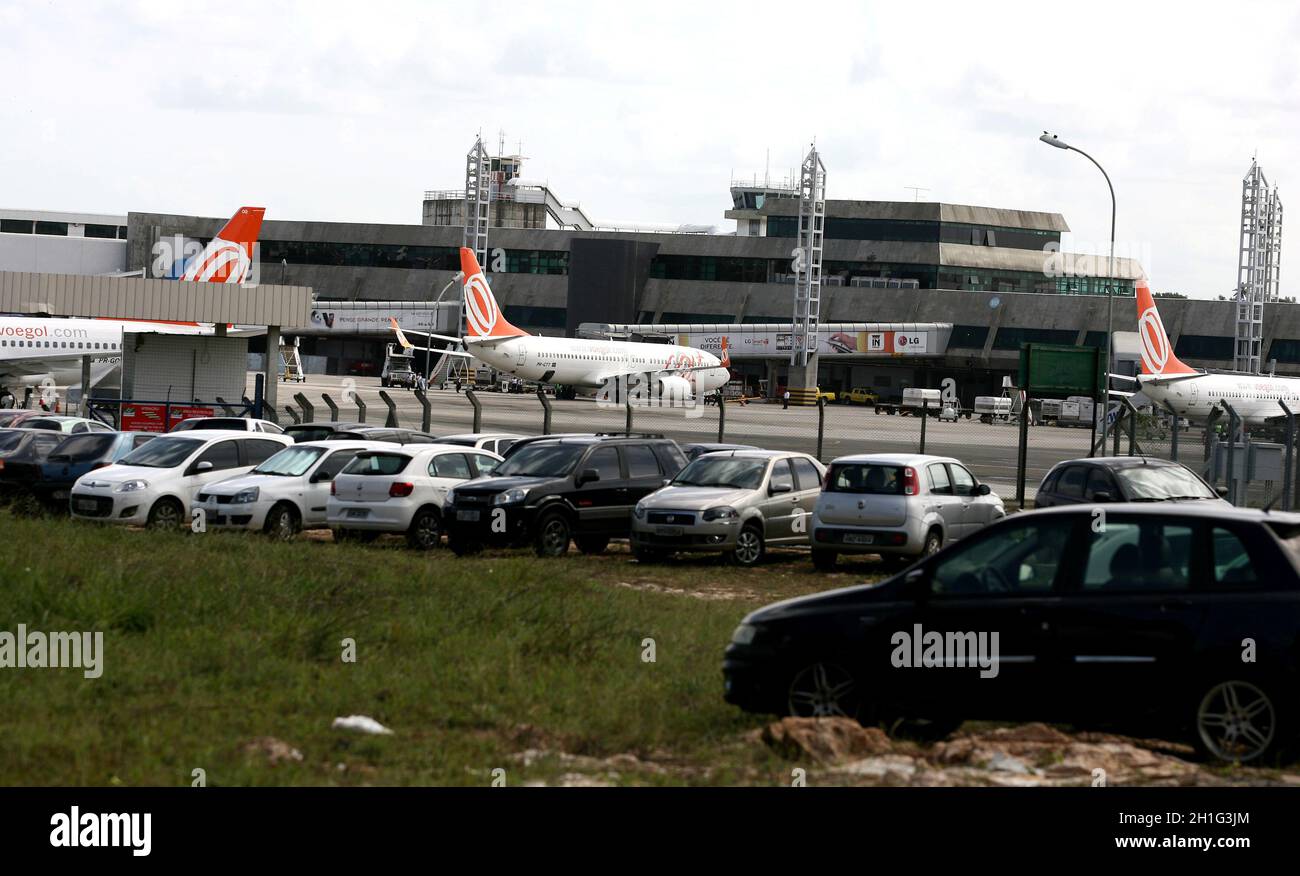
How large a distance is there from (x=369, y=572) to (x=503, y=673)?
5.60 meters

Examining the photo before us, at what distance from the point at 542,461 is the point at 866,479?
15.9 ft

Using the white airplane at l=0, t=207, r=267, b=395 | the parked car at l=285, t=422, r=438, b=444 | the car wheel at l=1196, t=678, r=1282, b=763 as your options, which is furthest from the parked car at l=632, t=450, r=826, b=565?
the white airplane at l=0, t=207, r=267, b=395

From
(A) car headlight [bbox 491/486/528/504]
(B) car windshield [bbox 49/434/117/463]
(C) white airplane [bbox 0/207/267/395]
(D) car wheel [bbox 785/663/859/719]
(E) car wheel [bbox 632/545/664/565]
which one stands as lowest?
(E) car wheel [bbox 632/545/664/565]

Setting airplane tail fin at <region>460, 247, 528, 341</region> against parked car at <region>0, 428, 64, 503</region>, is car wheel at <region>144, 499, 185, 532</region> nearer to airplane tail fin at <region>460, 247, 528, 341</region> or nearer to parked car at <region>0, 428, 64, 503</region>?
parked car at <region>0, 428, 64, 503</region>

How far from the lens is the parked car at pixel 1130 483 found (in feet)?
69.1

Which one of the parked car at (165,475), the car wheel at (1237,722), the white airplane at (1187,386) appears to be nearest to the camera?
the car wheel at (1237,722)

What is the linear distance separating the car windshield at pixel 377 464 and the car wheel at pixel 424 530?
2.53 feet

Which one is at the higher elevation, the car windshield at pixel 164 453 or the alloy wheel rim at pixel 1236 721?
the car windshield at pixel 164 453

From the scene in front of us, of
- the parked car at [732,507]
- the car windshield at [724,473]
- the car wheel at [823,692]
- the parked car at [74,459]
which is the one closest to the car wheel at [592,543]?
the parked car at [732,507]

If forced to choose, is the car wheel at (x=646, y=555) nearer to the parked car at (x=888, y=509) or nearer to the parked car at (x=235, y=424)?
the parked car at (x=888, y=509)

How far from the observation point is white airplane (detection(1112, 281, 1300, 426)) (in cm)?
6450

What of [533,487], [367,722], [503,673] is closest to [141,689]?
[367,722]

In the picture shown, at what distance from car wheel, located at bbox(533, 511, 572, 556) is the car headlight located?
0.45 m

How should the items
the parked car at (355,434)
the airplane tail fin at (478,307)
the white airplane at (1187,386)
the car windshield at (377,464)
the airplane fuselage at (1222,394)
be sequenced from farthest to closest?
the airplane tail fin at (478,307), the airplane fuselage at (1222,394), the white airplane at (1187,386), the parked car at (355,434), the car windshield at (377,464)
